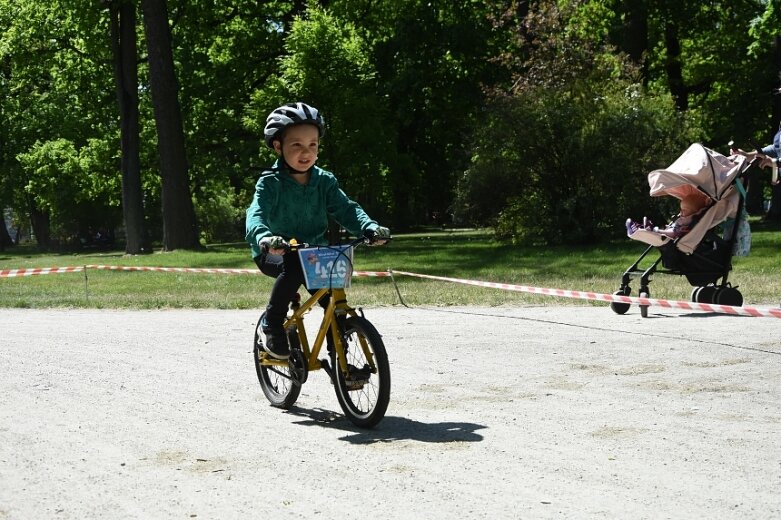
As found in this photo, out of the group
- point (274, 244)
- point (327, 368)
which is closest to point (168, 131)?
point (327, 368)

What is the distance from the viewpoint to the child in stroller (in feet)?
40.9

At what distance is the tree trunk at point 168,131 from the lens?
→ 31.2 meters

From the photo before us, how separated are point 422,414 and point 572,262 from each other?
15.0 meters

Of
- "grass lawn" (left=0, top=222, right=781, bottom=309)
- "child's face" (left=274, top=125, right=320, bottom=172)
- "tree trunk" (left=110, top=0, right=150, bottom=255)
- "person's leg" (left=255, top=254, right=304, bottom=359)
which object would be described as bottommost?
"grass lawn" (left=0, top=222, right=781, bottom=309)

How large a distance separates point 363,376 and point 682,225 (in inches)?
277

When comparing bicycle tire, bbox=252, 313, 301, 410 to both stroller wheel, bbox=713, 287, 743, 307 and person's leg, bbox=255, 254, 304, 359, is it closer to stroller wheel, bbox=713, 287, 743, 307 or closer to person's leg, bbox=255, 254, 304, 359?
person's leg, bbox=255, 254, 304, 359

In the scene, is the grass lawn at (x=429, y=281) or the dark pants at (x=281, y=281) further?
the grass lawn at (x=429, y=281)

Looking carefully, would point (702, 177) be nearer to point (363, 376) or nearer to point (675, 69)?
point (363, 376)

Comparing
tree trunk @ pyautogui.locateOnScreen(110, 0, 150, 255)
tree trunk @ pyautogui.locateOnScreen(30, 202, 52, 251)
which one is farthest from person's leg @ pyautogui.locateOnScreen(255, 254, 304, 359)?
tree trunk @ pyautogui.locateOnScreen(30, 202, 52, 251)

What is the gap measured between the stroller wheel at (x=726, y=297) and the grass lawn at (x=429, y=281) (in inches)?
38.9

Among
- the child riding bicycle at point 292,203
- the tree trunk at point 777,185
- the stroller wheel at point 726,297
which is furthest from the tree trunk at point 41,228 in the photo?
the child riding bicycle at point 292,203

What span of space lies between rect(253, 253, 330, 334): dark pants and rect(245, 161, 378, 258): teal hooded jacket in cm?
11

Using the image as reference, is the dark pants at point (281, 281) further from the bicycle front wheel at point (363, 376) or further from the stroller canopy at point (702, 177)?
the stroller canopy at point (702, 177)

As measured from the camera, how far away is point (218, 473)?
549 centimetres
